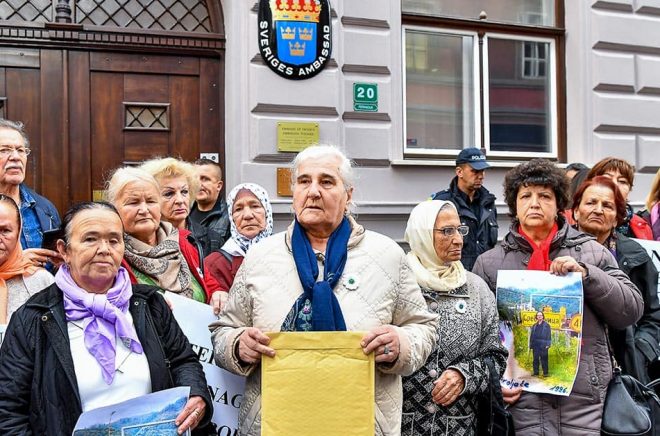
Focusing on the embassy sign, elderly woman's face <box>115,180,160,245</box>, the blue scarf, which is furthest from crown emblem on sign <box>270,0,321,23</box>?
the blue scarf

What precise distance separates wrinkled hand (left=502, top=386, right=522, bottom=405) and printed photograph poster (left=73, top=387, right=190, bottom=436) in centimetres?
150

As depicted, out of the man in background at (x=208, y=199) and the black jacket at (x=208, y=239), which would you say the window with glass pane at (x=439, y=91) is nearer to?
the man in background at (x=208, y=199)

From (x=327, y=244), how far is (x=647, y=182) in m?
6.62

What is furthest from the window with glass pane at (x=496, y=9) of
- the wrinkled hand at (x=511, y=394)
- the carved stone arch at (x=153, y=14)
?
the wrinkled hand at (x=511, y=394)

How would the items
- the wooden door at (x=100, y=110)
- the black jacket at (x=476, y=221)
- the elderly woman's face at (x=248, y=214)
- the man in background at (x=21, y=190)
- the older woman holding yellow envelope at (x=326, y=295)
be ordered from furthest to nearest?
1. the wooden door at (x=100, y=110)
2. the black jacket at (x=476, y=221)
3. the elderly woman's face at (x=248, y=214)
4. the man in background at (x=21, y=190)
5. the older woman holding yellow envelope at (x=326, y=295)

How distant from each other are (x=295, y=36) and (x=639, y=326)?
13.6ft

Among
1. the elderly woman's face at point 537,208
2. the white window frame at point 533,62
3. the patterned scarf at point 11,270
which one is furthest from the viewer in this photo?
the white window frame at point 533,62

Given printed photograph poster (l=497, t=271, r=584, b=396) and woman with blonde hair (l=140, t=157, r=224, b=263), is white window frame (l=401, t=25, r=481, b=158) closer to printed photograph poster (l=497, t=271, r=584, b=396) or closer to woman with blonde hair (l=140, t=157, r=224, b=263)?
woman with blonde hair (l=140, t=157, r=224, b=263)

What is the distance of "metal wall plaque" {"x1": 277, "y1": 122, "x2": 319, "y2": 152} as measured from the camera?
6.87m

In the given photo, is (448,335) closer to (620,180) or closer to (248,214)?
(248,214)

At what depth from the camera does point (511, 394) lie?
11.2 ft

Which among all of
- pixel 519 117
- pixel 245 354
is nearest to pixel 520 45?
pixel 519 117

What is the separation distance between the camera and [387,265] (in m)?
2.73

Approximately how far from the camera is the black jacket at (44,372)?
2.49 m
